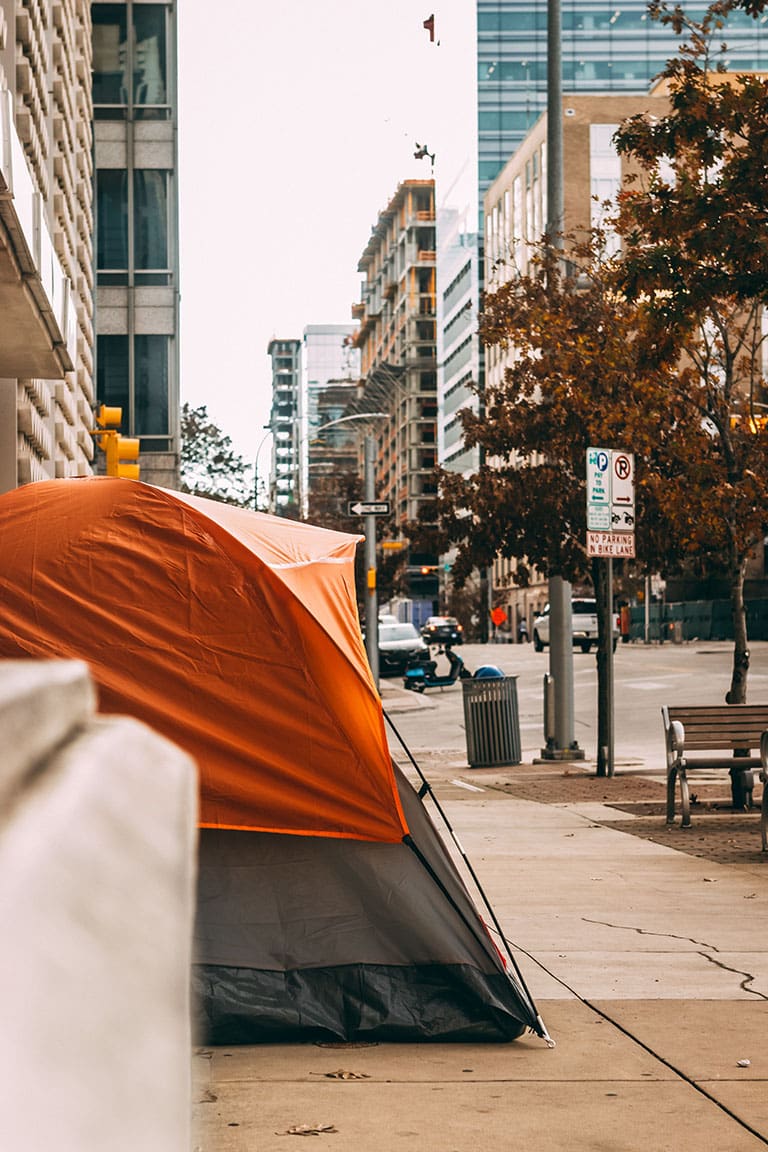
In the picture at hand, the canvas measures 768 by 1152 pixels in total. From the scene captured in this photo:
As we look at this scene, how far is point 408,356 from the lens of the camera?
13775 centimetres

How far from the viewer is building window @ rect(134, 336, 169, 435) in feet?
125

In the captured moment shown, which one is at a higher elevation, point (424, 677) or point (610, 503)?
point (610, 503)

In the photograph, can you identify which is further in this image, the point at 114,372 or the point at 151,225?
the point at 151,225

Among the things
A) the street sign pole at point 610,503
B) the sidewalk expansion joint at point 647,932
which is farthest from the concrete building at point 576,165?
the sidewalk expansion joint at point 647,932

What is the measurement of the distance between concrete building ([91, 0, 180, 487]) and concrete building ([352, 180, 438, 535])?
90466 mm

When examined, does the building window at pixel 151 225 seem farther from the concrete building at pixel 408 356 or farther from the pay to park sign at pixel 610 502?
the concrete building at pixel 408 356

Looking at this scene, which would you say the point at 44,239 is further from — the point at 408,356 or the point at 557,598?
the point at 408,356

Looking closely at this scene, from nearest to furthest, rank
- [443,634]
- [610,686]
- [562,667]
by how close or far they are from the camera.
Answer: [610,686] < [562,667] < [443,634]

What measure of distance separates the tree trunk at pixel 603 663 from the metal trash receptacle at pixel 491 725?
141 cm

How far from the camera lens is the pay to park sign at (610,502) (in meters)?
16.5

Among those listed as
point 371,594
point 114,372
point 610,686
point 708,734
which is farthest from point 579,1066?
point 114,372

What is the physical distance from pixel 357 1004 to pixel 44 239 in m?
9.95

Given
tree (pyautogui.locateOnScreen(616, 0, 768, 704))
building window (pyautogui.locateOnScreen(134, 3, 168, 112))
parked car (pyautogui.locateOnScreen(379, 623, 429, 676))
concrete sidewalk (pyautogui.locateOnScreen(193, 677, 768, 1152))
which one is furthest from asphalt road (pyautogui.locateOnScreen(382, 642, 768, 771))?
building window (pyautogui.locateOnScreen(134, 3, 168, 112))

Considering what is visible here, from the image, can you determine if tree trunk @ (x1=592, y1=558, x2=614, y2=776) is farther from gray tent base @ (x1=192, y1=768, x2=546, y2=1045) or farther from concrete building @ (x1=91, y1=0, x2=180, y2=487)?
concrete building @ (x1=91, y1=0, x2=180, y2=487)
